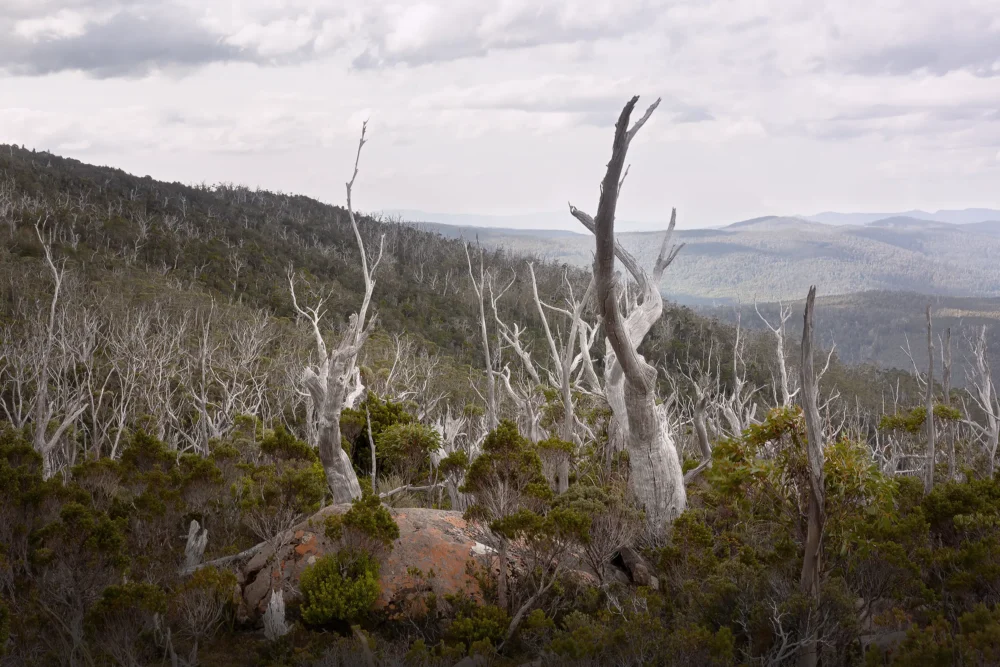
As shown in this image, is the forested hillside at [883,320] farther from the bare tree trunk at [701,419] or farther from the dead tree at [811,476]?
the dead tree at [811,476]

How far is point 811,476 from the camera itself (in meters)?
5.79

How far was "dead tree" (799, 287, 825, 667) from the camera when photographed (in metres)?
5.79

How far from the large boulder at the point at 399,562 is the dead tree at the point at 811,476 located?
142 inches

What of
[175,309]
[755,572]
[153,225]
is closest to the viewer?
[755,572]

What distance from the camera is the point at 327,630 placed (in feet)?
25.8

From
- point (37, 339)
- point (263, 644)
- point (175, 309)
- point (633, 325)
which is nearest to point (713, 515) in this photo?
point (633, 325)

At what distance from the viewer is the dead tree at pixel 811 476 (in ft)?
19.0

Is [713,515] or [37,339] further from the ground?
[37,339]

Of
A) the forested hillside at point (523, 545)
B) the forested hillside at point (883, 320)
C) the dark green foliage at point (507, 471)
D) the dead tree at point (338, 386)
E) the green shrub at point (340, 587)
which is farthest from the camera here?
the forested hillside at point (883, 320)

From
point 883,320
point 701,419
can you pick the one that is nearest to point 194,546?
point 701,419

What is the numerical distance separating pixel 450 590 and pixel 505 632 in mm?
908

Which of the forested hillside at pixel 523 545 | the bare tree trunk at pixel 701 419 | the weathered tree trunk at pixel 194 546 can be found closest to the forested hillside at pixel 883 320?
the bare tree trunk at pixel 701 419

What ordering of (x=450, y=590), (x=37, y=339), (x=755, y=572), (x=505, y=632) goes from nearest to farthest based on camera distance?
(x=755, y=572) < (x=505, y=632) < (x=450, y=590) < (x=37, y=339)

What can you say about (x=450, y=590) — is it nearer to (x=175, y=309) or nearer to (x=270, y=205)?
(x=175, y=309)
